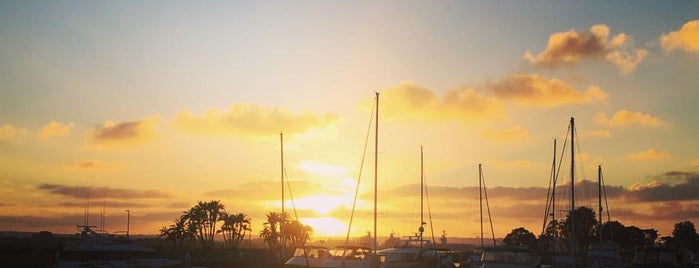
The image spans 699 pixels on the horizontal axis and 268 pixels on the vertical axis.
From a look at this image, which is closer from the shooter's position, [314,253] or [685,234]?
[314,253]

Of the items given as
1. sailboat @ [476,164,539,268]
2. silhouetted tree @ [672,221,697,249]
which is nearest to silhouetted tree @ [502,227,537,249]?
silhouetted tree @ [672,221,697,249]

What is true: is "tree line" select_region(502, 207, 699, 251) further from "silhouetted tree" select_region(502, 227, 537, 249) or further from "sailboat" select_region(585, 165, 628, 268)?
"sailboat" select_region(585, 165, 628, 268)

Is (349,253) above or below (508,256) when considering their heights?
above

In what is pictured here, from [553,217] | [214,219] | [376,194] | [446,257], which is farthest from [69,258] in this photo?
[214,219]

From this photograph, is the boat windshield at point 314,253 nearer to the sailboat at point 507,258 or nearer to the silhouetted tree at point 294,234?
the sailboat at point 507,258

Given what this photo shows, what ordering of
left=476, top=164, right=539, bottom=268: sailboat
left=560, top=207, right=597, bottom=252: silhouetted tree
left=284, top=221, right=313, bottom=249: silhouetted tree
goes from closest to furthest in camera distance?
left=476, top=164, right=539, bottom=268: sailboat → left=284, top=221, right=313, bottom=249: silhouetted tree → left=560, top=207, right=597, bottom=252: silhouetted tree

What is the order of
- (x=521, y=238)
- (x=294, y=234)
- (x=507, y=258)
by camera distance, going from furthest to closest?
1. (x=521, y=238)
2. (x=294, y=234)
3. (x=507, y=258)

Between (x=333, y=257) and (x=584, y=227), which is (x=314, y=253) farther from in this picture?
(x=584, y=227)

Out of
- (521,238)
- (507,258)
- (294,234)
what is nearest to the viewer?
(507,258)

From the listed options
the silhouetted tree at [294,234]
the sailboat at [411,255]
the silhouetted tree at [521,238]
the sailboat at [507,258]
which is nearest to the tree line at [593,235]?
the silhouetted tree at [521,238]

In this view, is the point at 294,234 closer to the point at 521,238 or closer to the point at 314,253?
the point at 521,238

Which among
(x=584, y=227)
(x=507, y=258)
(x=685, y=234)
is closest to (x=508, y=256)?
(x=507, y=258)

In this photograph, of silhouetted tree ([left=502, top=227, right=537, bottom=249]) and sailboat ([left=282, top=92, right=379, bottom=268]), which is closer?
sailboat ([left=282, top=92, right=379, bottom=268])

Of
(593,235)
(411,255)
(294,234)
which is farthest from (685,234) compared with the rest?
(411,255)
